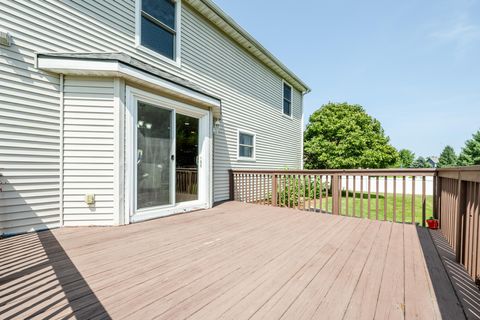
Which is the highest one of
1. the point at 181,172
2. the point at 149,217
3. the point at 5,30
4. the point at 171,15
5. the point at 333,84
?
the point at 333,84

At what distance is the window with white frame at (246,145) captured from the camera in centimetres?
710

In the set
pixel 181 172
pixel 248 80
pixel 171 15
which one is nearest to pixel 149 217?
pixel 181 172

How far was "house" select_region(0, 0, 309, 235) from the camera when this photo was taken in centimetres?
304

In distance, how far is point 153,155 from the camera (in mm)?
3975

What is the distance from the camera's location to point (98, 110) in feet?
11.5

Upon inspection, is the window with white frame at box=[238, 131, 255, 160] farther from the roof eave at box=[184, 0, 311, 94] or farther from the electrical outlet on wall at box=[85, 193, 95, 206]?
the electrical outlet on wall at box=[85, 193, 95, 206]

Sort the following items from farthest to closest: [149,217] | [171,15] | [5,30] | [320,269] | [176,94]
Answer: [171,15]
[176,94]
[149,217]
[5,30]
[320,269]

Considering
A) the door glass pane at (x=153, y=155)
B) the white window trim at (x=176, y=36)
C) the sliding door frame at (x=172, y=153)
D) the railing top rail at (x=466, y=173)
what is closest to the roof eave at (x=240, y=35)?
the white window trim at (x=176, y=36)

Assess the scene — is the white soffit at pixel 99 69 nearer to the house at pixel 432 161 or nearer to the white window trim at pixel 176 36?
the white window trim at pixel 176 36

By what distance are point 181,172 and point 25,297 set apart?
3.07 m

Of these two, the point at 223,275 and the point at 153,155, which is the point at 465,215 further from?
the point at 153,155

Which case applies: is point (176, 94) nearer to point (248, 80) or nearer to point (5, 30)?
point (5, 30)

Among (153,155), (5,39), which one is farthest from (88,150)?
(5,39)

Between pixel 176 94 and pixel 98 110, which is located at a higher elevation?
pixel 176 94
